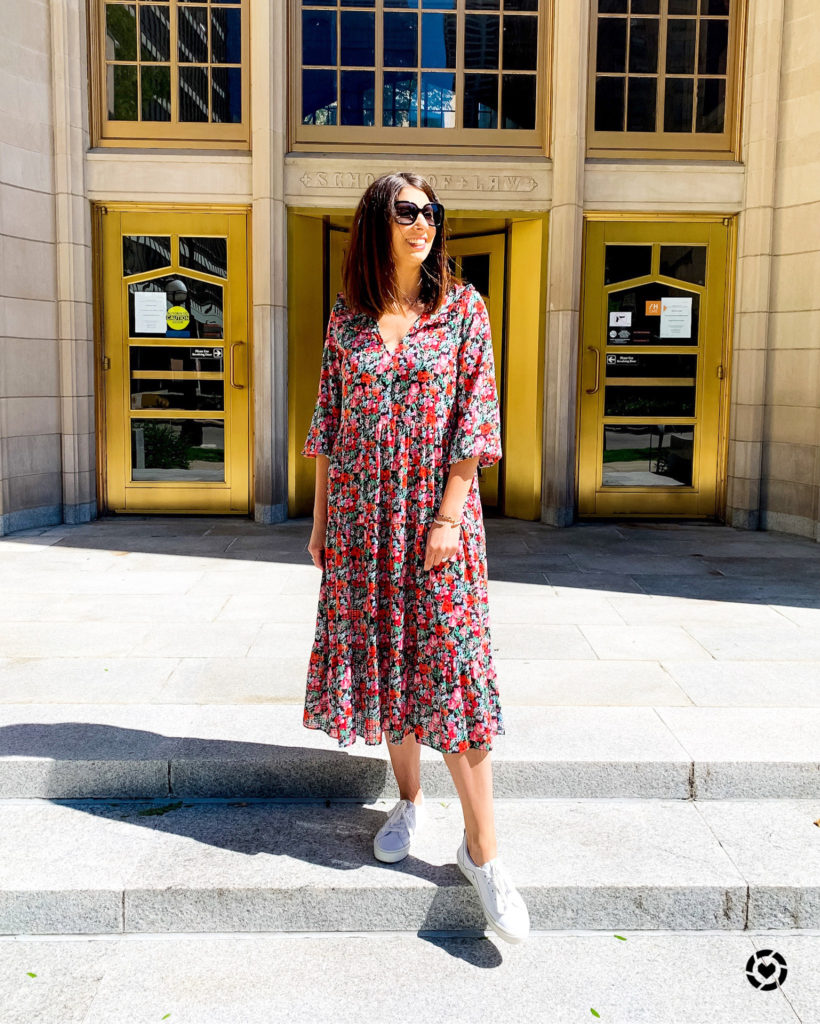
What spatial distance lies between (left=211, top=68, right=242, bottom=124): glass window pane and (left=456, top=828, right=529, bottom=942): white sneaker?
7.45 metres

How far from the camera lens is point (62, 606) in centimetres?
586

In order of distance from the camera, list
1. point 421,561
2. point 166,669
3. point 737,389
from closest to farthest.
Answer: point 421,561
point 166,669
point 737,389

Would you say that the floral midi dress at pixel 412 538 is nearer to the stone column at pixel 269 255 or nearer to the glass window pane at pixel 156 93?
the stone column at pixel 269 255

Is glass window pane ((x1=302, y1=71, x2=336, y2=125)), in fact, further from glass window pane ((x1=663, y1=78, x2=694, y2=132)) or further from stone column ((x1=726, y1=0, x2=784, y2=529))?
stone column ((x1=726, y1=0, x2=784, y2=529))

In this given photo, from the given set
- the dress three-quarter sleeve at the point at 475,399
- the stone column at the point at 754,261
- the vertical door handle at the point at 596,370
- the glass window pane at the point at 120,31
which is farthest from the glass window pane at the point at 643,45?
the dress three-quarter sleeve at the point at 475,399

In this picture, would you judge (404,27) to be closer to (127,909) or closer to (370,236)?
(370,236)

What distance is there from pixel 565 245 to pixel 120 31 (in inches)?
163

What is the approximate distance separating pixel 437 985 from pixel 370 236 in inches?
81.3

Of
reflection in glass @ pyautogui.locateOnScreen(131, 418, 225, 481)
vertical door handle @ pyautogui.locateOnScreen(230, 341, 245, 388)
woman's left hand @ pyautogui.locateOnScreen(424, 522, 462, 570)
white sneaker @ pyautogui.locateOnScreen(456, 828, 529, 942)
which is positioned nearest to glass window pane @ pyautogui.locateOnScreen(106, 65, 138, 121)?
vertical door handle @ pyautogui.locateOnScreen(230, 341, 245, 388)

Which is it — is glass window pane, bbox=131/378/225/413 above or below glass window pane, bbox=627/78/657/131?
below

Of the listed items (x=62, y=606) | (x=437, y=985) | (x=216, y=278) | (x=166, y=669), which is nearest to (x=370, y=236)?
(x=437, y=985)

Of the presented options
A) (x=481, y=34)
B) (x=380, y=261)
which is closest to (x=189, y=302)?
(x=481, y=34)

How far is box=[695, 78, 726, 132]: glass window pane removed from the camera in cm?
883

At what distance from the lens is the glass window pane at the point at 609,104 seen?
8766 millimetres
